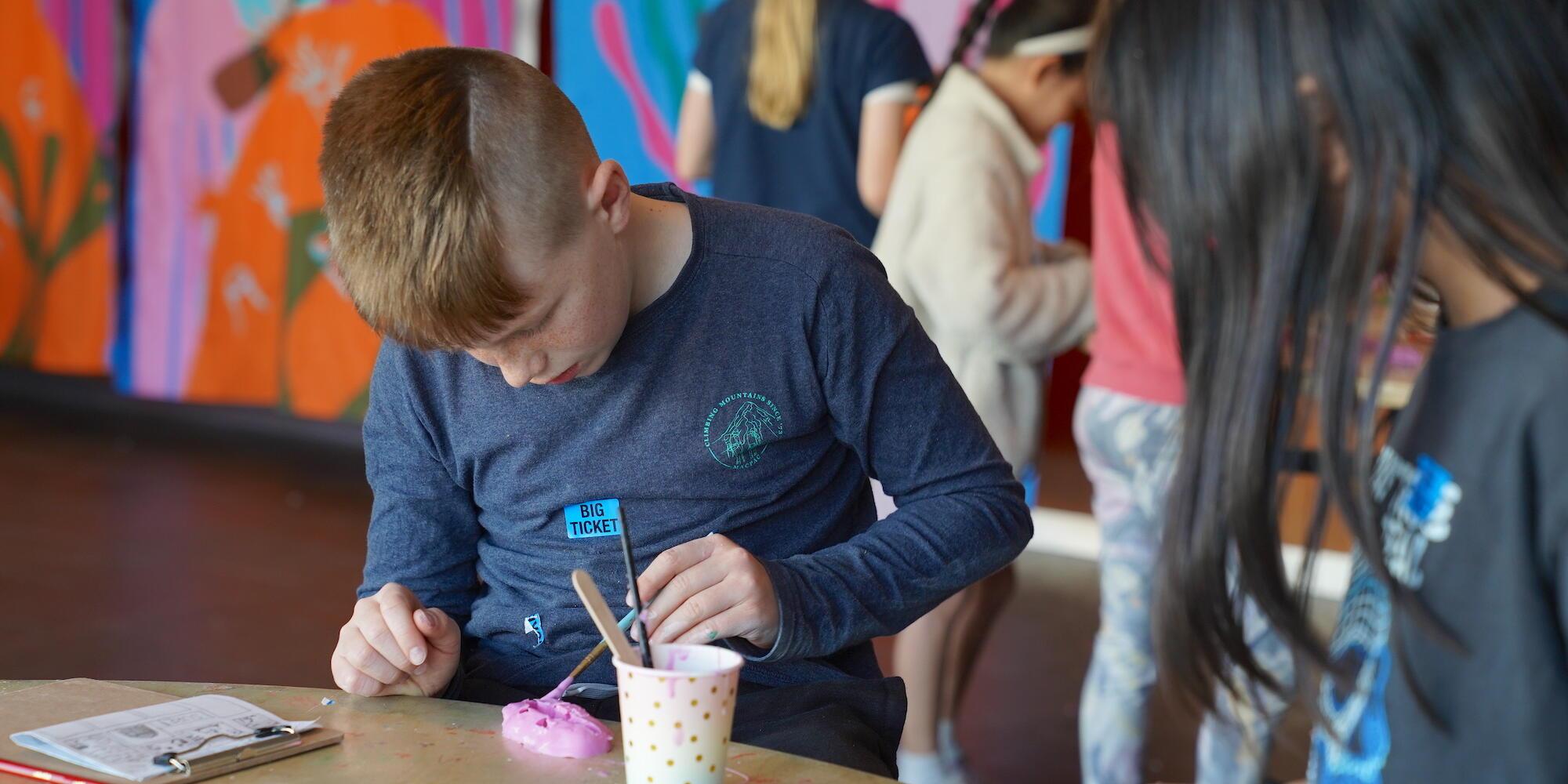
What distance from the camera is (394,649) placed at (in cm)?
118

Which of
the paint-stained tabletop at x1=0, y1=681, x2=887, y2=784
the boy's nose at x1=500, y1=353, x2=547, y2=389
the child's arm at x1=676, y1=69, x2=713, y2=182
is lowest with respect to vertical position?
the paint-stained tabletop at x1=0, y1=681, x2=887, y2=784

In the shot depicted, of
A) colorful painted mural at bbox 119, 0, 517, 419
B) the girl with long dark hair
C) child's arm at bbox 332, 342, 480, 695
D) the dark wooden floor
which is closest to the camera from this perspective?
the girl with long dark hair

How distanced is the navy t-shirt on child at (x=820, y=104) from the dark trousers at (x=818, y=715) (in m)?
1.60

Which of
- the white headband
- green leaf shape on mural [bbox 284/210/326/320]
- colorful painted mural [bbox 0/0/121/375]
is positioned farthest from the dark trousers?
colorful painted mural [bbox 0/0/121/375]

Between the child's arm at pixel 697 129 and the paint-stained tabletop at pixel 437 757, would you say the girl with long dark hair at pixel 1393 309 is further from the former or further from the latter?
the child's arm at pixel 697 129

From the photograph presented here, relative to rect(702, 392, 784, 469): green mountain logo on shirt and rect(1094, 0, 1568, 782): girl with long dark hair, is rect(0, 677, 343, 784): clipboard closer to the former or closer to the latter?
rect(702, 392, 784, 469): green mountain logo on shirt

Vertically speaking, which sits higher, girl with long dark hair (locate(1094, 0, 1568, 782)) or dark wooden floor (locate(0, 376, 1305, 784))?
girl with long dark hair (locate(1094, 0, 1568, 782))

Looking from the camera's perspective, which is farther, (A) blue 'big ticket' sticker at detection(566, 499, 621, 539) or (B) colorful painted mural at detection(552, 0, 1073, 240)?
(B) colorful painted mural at detection(552, 0, 1073, 240)

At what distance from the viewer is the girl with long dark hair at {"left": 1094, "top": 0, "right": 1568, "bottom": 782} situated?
75cm

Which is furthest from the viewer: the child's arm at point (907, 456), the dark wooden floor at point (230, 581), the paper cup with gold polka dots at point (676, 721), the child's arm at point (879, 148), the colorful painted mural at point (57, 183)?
Result: the colorful painted mural at point (57, 183)

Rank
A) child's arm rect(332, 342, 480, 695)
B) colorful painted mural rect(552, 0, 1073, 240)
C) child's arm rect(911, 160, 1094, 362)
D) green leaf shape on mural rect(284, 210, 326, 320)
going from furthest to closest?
green leaf shape on mural rect(284, 210, 326, 320) < colorful painted mural rect(552, 0, 1073, 240) < child's arm rect(911, 160, 1094, 362) < child's arm rect(332, 342, 480, 695)

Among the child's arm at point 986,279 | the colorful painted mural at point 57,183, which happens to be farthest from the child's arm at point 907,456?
the colorful painted mural at point 57,183

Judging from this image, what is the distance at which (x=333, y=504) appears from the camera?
4.55m

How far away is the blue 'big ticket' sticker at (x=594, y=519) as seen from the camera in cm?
132
